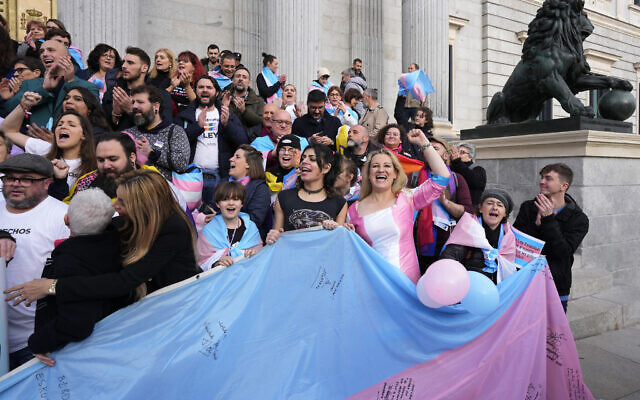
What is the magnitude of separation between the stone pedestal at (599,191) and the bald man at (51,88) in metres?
6.52

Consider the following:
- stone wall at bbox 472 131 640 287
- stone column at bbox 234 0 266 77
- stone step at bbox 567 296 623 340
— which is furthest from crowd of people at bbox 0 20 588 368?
stone column at bbox 234 0 266 77

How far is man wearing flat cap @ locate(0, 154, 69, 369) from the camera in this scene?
270cm

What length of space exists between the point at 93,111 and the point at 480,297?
3.63 meters

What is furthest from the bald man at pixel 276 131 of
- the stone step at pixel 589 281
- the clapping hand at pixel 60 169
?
the stone step at pixel 589 281

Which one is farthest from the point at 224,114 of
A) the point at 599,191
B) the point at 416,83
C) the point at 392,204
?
the point at 599,191

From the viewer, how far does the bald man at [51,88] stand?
4328mm

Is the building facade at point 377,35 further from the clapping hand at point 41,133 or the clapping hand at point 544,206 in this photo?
the clapping hand at point 544,206

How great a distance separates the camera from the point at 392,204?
3.62m

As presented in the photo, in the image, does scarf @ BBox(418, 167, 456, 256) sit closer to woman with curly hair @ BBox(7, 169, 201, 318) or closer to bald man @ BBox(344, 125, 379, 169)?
bald man @ BBox(344, 125, 379, 169)

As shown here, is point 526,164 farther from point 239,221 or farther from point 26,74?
point 26,74

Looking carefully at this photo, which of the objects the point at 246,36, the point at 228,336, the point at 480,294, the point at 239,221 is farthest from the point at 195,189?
the point at 246,36

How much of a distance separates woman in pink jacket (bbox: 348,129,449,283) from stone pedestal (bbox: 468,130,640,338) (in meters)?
3.72

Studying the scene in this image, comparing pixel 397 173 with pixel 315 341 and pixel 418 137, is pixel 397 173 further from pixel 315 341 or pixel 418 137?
pixel 315 341

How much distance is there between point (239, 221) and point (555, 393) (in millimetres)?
2770
